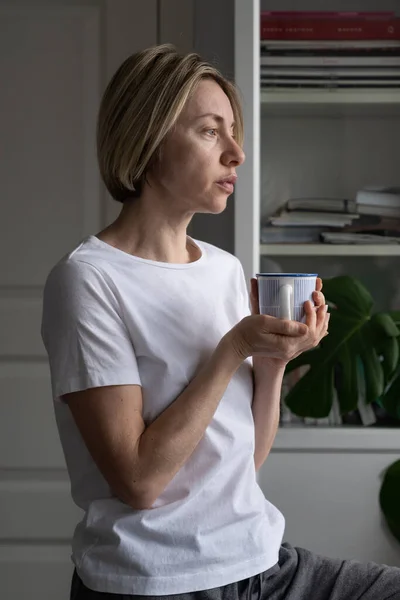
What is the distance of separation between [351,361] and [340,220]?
0.38 metres

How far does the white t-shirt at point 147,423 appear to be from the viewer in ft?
3.47

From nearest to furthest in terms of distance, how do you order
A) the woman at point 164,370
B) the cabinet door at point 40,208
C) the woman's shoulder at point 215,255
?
the woman at point 164,370 → the woman's shoulder at point 215,255 → the cabinet door at point 40,208

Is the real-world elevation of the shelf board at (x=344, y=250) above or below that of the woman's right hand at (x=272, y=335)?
above

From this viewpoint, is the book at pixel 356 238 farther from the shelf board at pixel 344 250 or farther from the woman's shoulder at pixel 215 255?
the woman's shoulder at pixel 215 255

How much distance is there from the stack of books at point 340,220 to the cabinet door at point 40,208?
552 mm

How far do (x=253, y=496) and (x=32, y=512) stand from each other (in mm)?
1513

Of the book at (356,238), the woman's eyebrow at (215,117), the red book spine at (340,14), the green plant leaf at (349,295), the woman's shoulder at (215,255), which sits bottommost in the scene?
the green plant leaf at (349,295)

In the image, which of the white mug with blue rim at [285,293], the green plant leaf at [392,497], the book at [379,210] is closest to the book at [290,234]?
the book at [379,210]

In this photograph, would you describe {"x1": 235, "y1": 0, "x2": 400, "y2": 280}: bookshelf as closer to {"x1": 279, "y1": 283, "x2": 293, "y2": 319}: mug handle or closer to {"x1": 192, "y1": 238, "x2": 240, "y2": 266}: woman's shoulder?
{"x1": 192, "y1": 238, "x2": 240, "y2": 266}: woman's shoulder

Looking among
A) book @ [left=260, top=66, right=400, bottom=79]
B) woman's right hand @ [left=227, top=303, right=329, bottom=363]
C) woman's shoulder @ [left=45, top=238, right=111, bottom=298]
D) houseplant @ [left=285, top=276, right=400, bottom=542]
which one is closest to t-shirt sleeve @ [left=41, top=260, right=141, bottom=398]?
woman's shoulder @ [left=45, top=238, right=111, bottom=298]

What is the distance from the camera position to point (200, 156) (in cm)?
116

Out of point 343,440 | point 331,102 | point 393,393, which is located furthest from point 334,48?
point 343,440

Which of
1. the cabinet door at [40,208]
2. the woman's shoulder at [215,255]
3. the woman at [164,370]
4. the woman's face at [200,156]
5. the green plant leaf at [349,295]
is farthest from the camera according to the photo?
the cabinet door at [40,208]

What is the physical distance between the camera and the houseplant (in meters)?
2.08
